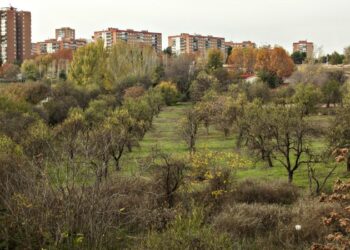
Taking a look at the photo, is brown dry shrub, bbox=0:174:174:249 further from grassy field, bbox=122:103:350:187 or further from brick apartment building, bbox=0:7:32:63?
brick apartment building, bbox=0:7:32:63

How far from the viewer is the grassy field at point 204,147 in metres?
24.2

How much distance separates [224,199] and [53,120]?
94.1ft

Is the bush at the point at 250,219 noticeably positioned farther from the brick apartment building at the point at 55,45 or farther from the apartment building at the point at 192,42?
the apartment building at the point at 192,42

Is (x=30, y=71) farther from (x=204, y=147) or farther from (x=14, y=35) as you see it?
(x=204, y=147)

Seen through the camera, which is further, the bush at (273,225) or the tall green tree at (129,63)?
the tall green tree at (129,63)

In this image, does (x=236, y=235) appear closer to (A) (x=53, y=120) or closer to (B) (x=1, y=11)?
(A) (x=53, y=120)

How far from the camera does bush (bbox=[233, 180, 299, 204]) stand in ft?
58.4

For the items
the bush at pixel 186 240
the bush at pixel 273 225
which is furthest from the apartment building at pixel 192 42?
the bush at pixel 186 240

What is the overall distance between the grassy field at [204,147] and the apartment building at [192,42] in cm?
10030

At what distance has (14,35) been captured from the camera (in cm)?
11788

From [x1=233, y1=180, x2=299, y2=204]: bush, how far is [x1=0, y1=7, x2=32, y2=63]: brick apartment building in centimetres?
10486

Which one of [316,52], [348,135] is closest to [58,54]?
[316,52]

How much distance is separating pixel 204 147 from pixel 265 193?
12.8 m

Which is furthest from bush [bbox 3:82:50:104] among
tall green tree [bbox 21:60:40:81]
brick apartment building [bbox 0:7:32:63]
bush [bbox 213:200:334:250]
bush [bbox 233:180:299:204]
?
brick apartment building [bbox 0:7:32:63]
